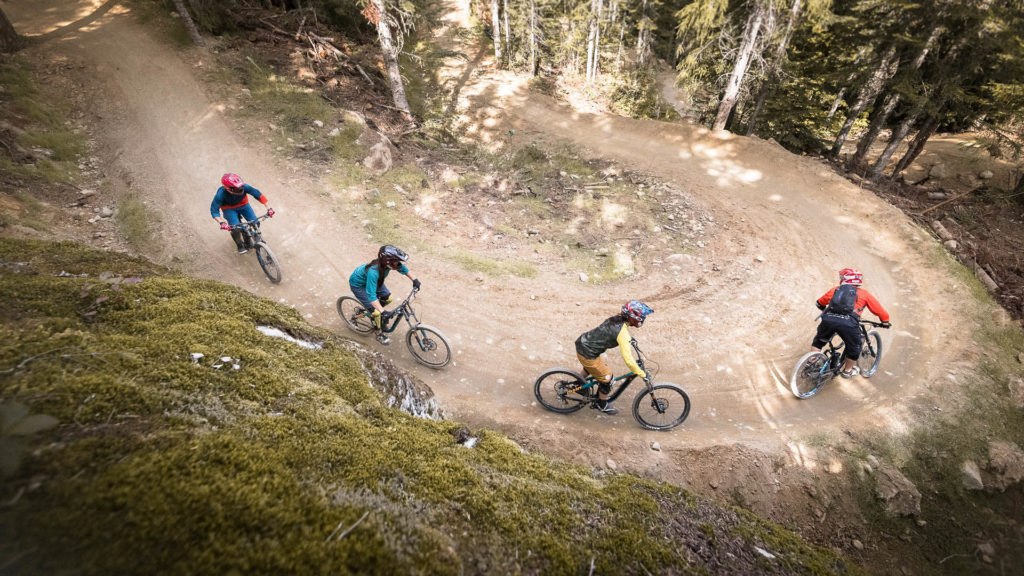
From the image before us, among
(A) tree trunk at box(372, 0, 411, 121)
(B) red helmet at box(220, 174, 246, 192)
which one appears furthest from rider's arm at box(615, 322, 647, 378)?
(A) tree trunk at box(372, 0, 411, 121)

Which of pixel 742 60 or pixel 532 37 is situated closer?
pixel 742 60

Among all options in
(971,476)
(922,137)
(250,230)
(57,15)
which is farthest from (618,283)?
(57,15)

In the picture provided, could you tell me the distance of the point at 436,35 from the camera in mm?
28578

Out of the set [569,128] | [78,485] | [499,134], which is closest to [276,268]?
[78,485]

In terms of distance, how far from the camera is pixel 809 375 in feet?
27.8

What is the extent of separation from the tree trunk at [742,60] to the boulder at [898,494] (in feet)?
56.0

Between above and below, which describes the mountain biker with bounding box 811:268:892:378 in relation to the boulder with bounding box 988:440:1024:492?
above

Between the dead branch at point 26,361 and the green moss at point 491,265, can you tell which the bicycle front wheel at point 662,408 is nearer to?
the green moss at point 491,265

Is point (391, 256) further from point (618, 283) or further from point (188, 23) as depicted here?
point (188, 23)

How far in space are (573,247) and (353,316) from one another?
7.21m

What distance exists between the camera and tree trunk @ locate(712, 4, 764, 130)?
54.6 feet

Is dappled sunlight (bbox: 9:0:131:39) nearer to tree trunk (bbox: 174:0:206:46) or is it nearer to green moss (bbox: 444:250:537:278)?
tree trunk (bbox: 174:0:206:46)

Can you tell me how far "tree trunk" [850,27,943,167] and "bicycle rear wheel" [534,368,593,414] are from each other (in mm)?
20214

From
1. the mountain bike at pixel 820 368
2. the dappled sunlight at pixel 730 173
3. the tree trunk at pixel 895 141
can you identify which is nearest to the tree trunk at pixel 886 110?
the tree trunk at pixel 895 141
